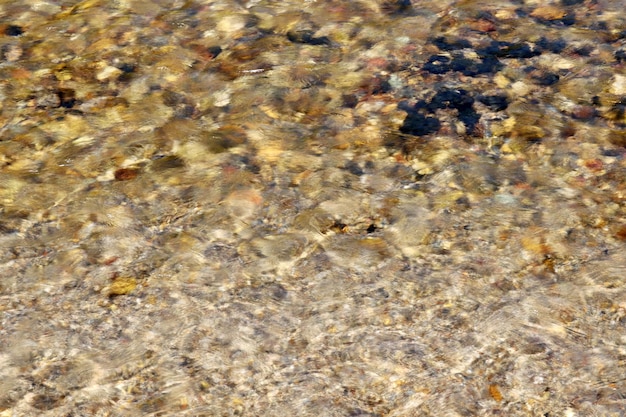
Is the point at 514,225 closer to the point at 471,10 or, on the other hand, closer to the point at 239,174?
the point at 239,174

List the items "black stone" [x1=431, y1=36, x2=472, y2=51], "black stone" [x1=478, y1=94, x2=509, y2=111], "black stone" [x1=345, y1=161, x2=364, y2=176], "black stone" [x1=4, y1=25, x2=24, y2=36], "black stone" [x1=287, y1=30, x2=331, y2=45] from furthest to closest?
"black stone" [x1=4, y1=25, x2=24, y2=36], "black stone" [x1=287, y1=30, x2=331, y2=45], "black stone" [x1=431, y1=36, x2=472, y2=51], "black stone" [x1=478, y1=94, x2=509, y2=111], "black stone" [x1=345, y1=161, x2=364, y2=176]

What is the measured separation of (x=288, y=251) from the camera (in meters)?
3.83

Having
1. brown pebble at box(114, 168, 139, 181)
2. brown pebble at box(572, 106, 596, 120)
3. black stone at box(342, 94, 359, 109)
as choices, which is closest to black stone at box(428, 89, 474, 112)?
black stone at box(342, 94, 359, 109)

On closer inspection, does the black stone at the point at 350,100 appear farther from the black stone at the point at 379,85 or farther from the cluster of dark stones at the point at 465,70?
the cluster of dark stones at the point at 465,70

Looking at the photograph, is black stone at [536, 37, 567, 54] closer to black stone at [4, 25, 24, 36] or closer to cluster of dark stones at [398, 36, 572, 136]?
cluster of dark stones at [398, 36, 572, 136]

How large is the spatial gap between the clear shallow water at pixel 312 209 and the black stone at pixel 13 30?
1.1 inches

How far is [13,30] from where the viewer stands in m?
5.59

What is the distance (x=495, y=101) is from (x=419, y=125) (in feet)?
1.64

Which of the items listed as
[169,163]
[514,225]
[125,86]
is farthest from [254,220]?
[125,86]

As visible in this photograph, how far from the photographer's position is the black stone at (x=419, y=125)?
4539mm

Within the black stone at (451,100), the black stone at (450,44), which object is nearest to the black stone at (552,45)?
the black stone at (450,44)

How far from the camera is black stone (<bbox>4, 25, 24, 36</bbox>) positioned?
556 centimetres

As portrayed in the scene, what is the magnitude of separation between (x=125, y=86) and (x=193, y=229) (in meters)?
1.47

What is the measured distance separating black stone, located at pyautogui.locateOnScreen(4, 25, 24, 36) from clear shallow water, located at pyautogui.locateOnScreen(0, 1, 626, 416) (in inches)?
1.1
